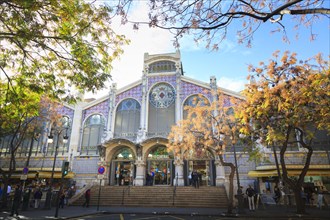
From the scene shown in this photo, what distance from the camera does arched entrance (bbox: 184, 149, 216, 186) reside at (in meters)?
23.8

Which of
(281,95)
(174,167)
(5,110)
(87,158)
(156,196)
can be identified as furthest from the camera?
(87,158)

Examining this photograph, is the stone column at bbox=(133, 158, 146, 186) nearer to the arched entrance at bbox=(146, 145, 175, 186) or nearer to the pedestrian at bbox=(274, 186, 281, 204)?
the arched entrance at bbox=(146, 145, 175, 186)

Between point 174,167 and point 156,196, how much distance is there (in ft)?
15.3

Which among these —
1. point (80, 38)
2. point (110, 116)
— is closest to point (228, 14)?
point (80, 38)

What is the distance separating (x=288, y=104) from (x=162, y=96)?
15199 mm

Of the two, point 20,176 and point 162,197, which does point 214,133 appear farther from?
point 20,176

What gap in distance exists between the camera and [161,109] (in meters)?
26.6

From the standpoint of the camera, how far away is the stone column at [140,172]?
2388 cm

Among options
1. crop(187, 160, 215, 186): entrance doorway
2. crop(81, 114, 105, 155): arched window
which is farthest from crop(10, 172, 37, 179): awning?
crop(187, 160, 215, 186): entrance doorway

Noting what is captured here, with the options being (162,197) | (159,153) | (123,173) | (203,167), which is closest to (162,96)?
(159,153)

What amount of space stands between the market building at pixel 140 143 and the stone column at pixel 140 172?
10cm

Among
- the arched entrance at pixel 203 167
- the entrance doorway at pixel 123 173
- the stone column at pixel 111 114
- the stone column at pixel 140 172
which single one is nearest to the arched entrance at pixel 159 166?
the stone column at pixel 140 172

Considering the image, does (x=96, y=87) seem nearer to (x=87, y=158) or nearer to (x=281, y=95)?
(x=281, y=95)

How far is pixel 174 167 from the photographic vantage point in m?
24.6
